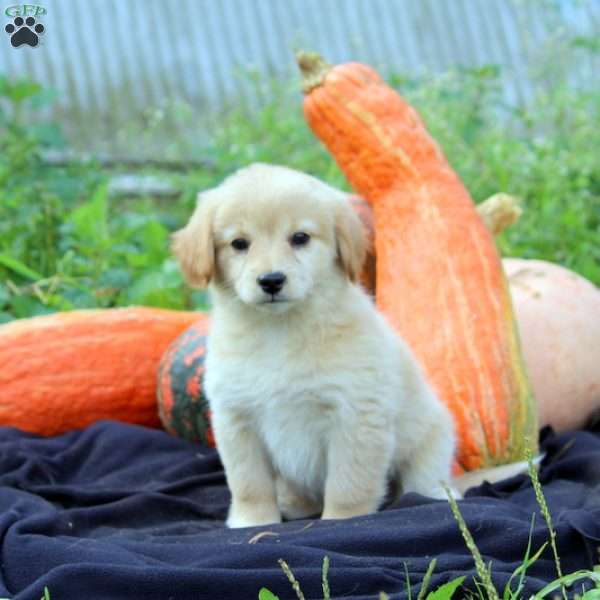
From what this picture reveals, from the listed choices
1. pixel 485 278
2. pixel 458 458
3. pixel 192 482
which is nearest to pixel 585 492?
pixel 458 458

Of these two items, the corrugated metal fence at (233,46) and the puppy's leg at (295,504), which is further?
the corrugated metal fence at (233,46)

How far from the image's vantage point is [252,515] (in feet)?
11.1

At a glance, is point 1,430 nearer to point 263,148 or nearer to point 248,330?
point 248,330

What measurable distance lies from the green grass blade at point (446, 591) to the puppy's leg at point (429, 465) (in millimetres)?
1133

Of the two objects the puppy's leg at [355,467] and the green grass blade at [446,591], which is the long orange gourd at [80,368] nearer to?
the puppy's leg at [355,467]

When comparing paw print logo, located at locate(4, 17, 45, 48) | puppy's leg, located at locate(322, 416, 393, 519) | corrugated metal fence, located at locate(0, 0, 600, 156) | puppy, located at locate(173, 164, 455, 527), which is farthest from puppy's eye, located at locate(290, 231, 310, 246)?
corrugated metal fence, located at locate(0, 0, 600, 156)

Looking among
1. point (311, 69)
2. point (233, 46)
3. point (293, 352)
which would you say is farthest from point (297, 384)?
point (233, 46)

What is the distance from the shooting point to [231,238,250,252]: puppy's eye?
3236 mm

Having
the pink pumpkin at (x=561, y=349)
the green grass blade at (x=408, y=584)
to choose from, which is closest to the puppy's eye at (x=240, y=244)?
the green grass blade at (x=408, y=584)

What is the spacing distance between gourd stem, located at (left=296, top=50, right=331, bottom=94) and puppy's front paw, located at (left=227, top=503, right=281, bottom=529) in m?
2.18

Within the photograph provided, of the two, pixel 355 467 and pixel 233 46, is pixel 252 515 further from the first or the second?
pixel 233 46

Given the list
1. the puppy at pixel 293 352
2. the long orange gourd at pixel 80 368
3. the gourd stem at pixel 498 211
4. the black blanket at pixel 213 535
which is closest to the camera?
the black blanket at pixel 213 535

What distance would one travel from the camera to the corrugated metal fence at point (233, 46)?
8.98 metres

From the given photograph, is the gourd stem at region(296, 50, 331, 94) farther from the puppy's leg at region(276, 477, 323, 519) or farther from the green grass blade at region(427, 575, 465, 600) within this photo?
the green grass blade at region(427, 575, 465, 600)
